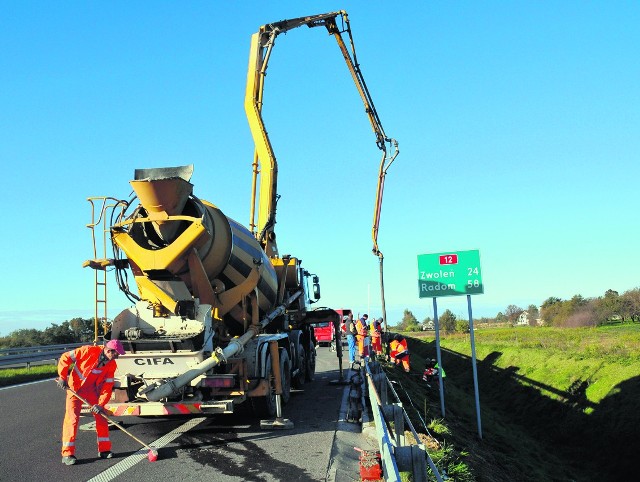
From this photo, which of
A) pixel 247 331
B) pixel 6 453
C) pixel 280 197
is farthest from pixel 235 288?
pixel 280 197

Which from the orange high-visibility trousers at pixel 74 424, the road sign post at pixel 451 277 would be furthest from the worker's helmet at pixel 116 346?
the road sign post at pixel 451 277

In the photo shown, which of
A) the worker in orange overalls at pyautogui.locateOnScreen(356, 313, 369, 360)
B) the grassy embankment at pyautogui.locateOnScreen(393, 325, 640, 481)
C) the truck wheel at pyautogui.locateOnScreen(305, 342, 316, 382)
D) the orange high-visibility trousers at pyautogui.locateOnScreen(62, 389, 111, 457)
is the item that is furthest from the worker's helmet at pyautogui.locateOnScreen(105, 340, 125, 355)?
the worker in orange overalls at pyautogui.locateOnScreen(356, 313, 369, 360)

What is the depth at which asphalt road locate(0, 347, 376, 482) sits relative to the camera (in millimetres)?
6113

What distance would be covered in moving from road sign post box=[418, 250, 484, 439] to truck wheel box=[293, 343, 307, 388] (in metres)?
3.15

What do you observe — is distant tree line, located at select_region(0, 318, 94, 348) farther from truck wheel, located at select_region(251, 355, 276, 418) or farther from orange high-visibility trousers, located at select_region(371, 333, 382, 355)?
truck wheel, located at select_region(251, 355, 276, 418)

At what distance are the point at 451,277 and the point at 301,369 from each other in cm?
426

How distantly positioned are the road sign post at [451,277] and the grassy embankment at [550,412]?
154cm

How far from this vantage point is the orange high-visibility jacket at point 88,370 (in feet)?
22.2

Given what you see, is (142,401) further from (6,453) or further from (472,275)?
(472,275)

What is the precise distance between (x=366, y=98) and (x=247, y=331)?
540 inches

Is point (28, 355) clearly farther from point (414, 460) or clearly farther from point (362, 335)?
point (414, 460)

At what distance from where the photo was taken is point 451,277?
1155 centimetres

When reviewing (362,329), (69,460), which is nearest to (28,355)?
(362,329)

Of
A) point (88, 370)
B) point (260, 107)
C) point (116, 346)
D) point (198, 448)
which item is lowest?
point (198, 448)
